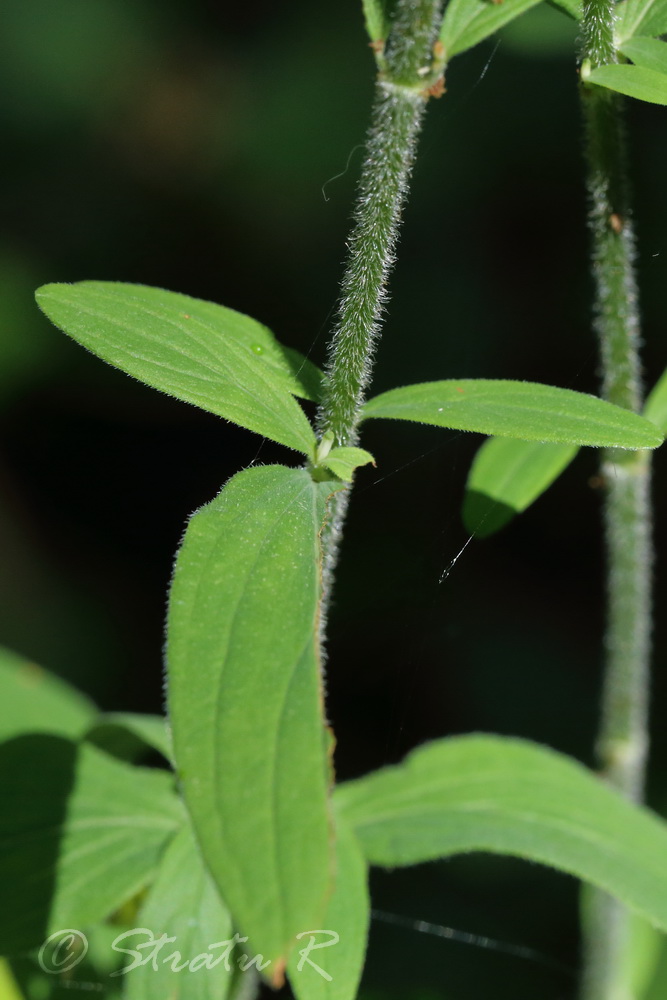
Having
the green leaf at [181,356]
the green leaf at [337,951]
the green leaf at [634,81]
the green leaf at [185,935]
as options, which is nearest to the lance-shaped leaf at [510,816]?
the green leaf at [337,951]

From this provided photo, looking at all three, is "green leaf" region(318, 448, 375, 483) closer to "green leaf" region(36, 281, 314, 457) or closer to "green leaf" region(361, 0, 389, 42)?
"green leaf" region(36, 281, 314, 457)

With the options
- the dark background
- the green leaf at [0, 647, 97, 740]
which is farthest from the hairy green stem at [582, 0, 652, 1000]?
the green leaf at [0, 647, 97, 740]

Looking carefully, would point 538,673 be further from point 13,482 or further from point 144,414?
point 13,482

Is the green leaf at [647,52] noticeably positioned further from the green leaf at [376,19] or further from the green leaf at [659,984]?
the green leaf at [659,984]

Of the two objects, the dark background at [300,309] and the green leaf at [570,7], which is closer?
the green leaf at [570,7]

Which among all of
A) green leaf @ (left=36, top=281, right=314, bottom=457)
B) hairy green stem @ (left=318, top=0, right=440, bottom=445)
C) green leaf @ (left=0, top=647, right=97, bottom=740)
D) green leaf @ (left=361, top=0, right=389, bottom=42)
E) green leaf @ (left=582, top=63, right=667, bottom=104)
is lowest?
green leaf @ (left=0, top=647, right=97, bottom=740)

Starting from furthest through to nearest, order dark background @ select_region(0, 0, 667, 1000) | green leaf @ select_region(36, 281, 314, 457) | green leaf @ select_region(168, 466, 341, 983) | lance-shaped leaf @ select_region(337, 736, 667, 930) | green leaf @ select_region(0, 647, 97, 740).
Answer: dark background @ select_region(0, 0, 667, 1000) < green leaf @ select_region(0, 647, 97, 740) < lance-shaped leaf @ select_region(337, 736, 667, 930) < green leaf @ select_region(36, 281, 314, 457) < green leaf @ select_region(168, 466, 341, 983)

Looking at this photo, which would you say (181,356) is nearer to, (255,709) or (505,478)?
(255,709)
